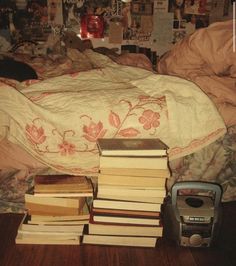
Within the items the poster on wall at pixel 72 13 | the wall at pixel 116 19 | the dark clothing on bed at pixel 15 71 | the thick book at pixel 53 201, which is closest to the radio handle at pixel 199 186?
the thick book at pixel 53 201

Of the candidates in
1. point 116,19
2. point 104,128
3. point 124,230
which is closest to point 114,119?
point 104,128

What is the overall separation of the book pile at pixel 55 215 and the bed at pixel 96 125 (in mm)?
69

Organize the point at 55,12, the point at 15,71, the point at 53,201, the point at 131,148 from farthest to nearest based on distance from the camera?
1. the point at 55,12
2. the point at 15,71
3. the point at 53,201
4. the point at 131,148

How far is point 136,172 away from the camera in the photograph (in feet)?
3.02

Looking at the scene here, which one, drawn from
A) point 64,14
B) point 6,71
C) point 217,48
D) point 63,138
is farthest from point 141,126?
point 64,14

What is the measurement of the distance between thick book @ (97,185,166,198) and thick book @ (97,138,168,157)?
119 mm

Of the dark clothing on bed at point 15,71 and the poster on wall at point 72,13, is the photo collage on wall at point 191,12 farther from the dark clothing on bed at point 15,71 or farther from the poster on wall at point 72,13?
the dark clothing on bed at point 15,71

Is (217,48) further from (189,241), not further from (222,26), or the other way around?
(189,241)

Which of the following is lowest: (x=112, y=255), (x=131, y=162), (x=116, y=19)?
(x=112, y=255)

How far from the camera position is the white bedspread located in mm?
958

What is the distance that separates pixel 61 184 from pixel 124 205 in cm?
22

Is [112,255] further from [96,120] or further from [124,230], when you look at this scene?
[96,120]

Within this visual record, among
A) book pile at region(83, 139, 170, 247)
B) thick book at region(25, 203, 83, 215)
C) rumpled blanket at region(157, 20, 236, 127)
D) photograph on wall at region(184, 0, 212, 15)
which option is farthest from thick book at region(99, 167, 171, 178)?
photograph on wall at region(184, 0, 212, 15)

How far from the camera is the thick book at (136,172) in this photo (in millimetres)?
919
